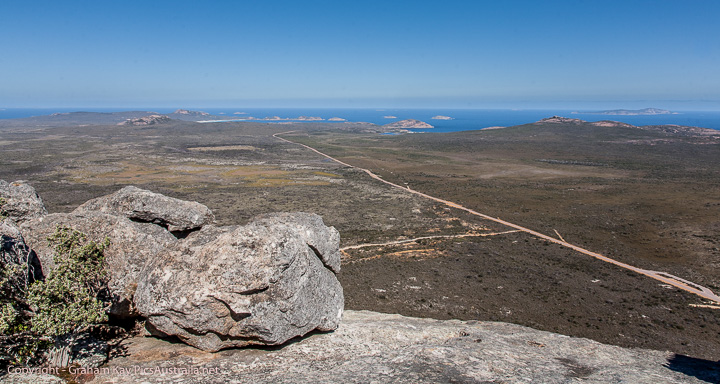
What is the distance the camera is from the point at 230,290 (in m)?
13.4

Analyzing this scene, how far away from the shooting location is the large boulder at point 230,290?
13438mm

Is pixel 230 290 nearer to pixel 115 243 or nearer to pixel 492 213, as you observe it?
pixel 115 243

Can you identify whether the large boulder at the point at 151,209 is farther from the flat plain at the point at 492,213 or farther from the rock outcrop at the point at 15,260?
the flat plain at the point at 492,213

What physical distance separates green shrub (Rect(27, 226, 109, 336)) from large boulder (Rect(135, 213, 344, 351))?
78.6 inches

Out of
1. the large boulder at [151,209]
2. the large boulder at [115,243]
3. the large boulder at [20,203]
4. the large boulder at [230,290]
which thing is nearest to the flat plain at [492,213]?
the large boulder at [230,290]

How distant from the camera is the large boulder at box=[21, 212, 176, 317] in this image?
14.4m

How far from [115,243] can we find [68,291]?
4177 millimetres

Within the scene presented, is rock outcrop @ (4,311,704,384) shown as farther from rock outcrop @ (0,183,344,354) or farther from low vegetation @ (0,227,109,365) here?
low vegetation @ (0,227,109,365)

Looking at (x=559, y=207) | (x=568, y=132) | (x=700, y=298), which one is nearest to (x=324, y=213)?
(x=559, y=207)

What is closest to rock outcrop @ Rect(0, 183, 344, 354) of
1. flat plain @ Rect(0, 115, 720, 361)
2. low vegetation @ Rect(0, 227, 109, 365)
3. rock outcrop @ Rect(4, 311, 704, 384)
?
rock outcrop @ Rect(4, 311, 704, 384)

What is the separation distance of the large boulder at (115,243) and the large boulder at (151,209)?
348cm

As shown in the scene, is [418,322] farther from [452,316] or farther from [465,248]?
[465,248]

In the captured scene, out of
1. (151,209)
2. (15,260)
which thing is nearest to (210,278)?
(15,260)

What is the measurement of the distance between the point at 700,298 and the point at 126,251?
3645cm
